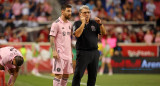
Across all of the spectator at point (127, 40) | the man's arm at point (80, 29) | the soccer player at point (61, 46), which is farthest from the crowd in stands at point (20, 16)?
the man's arm at point (80, 29)

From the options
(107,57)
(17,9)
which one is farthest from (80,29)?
(17,9)

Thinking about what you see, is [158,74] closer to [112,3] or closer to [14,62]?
[112,3]

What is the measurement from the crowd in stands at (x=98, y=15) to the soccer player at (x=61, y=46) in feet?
43.4

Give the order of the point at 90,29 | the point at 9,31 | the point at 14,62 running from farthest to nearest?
the point at 9,31 → the point at 90,29 → the point at 14,62

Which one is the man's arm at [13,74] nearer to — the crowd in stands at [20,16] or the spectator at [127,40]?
the crowd in stands at [20,16]

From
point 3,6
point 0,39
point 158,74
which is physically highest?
point 3,6

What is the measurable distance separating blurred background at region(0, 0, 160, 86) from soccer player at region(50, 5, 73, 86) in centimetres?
942

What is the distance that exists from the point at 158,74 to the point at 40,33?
7.60m

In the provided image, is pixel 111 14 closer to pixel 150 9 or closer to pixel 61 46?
pixel 150 9

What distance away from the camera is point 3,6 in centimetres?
2627

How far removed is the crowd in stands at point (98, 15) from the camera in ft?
81.7

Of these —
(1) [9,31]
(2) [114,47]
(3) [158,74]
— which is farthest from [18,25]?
(3) [158,74]

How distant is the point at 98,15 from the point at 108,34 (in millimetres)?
2652

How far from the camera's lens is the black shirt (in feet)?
35.2
